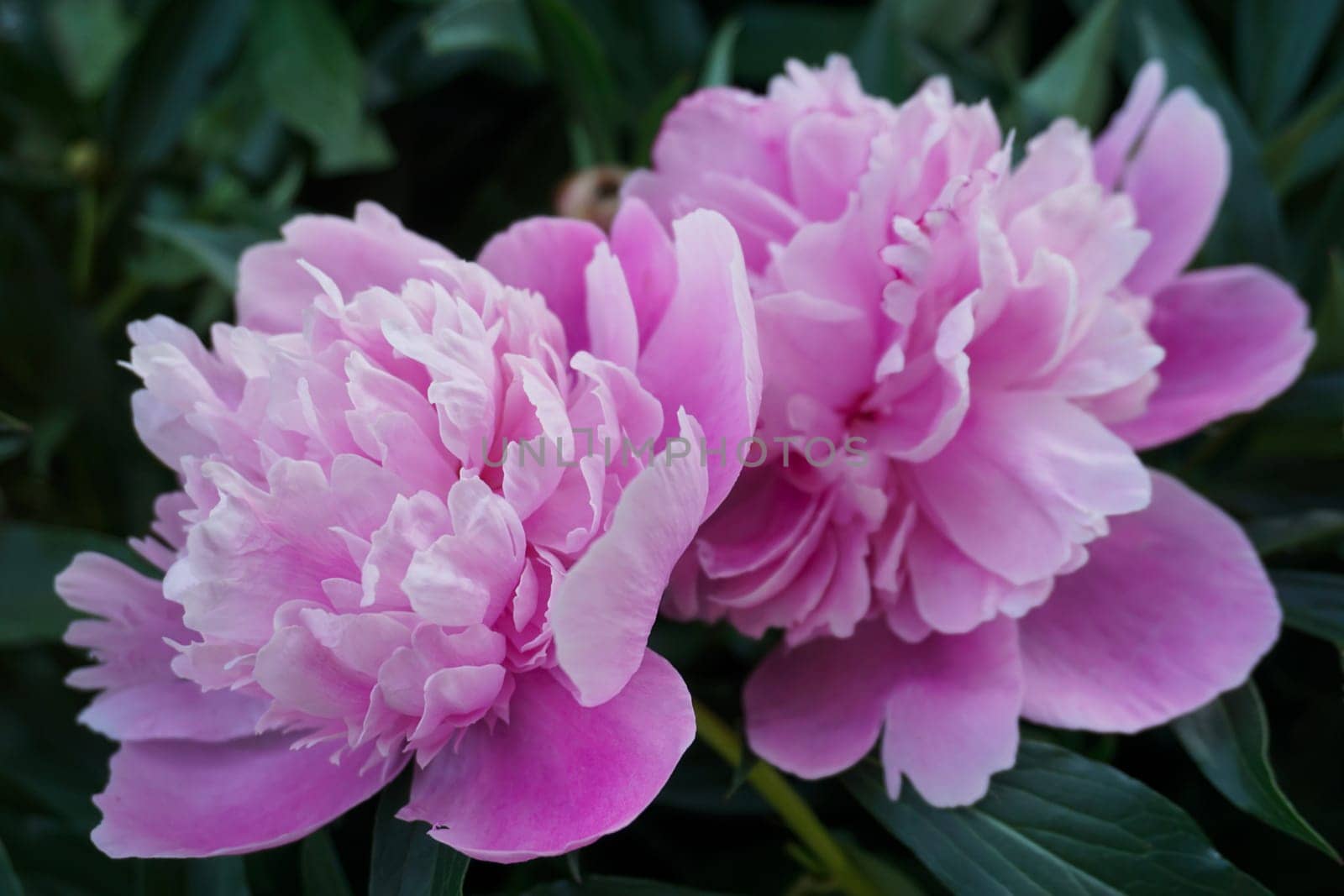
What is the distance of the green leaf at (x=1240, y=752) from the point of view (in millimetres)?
457

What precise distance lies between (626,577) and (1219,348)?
341 mm

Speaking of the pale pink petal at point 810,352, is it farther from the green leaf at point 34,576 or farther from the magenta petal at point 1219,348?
the green leaf at point 34,576

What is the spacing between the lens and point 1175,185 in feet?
1.83

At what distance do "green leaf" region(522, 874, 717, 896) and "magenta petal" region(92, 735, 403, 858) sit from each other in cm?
9

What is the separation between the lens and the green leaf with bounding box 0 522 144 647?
0.61 metres

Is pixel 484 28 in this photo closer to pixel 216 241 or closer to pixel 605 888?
pixel 216 241

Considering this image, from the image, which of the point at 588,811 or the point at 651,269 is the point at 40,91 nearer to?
the point at 651,269

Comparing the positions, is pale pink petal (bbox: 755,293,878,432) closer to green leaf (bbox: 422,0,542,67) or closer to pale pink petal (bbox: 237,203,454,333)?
pale pink petal (bbox: 237,203,454,333)

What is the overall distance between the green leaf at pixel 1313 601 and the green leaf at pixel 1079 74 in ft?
1.00

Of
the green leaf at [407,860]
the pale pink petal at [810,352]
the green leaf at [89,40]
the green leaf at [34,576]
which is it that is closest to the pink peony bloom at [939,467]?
the pale pink petal at [810,352]

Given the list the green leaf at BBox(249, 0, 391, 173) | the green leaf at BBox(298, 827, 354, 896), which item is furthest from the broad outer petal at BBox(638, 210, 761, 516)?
the green leaf at BBox(249, 0, 391, 173)

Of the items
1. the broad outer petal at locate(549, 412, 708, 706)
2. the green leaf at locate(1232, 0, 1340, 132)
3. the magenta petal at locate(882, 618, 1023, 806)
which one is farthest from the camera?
the green leaf at locate(1232, 0, 1340, 132)

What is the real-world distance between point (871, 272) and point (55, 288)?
22.7 inches

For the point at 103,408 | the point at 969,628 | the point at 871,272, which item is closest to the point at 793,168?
the point at 871,272
